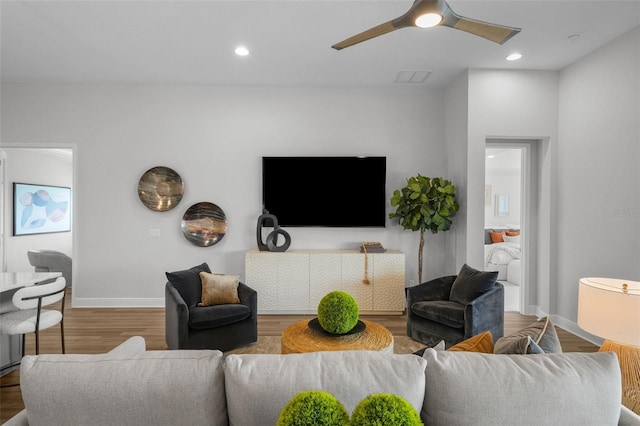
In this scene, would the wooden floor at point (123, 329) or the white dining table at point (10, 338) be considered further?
the wooden floor at point (123, 329)

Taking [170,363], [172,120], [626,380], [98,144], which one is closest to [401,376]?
[170,363]

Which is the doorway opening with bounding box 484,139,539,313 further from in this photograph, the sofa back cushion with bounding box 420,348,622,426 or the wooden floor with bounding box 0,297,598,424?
the sofa back cushion with bounding box 420,348,622,426

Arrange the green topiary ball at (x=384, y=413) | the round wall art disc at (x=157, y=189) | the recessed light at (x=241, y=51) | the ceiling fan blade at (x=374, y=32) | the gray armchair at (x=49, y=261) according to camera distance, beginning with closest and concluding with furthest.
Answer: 1. the green topiary ball at (x=384, y=413)
2. the ceiling fan blade at (x=374, y=32)
3. the recessed light at (x=241, y=51)
4. the round wall art disc at (x=157, y=189)
5. the gray armchair at (x=49, y=261)

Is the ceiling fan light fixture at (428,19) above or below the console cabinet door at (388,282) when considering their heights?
above

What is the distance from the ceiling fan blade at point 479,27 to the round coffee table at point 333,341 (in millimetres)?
1853

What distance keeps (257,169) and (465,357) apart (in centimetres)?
379

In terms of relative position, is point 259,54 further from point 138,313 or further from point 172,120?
point 138,313

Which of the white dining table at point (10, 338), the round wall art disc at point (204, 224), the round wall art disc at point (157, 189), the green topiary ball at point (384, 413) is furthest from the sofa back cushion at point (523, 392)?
the round wall art disc at point (157, 189)

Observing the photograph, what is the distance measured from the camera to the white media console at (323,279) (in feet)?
13.5

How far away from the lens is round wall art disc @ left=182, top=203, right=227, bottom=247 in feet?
14.6

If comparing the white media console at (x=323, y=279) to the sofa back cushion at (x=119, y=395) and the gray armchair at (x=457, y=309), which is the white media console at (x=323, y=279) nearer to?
the gray armchair at (x=457, y=309)

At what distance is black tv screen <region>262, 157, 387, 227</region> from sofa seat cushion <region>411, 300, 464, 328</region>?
4.89 ft

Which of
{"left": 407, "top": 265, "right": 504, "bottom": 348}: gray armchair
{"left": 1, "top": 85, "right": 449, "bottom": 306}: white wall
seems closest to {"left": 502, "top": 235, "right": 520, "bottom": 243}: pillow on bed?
{"left": 1, "top": 85, "right": 449, "bottom": 306}: white wall

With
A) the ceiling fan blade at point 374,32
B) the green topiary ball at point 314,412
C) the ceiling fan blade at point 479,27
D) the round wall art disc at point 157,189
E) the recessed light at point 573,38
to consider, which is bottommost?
the green topiary ball at point 314,412
